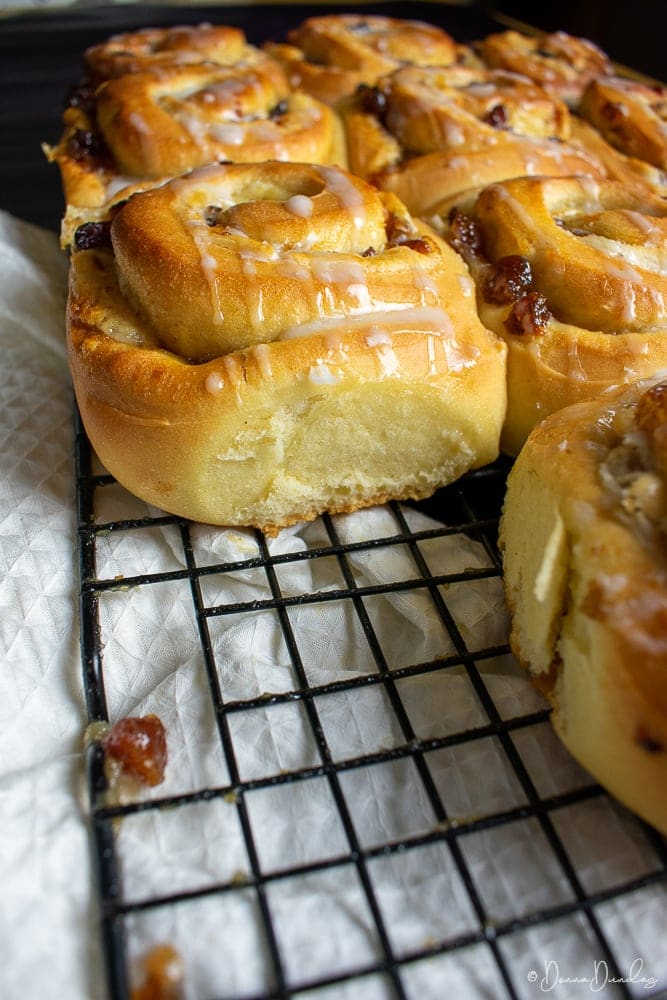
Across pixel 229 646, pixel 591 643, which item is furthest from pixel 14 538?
pixel 591 643

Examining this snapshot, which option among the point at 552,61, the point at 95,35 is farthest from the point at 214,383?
the point at 95,35

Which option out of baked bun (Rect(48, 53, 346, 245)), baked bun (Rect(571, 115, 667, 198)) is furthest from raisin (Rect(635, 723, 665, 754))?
baked bun (Rect(48, 53, 346, 245))

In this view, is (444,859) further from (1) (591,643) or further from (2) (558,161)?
(2) (558,161)

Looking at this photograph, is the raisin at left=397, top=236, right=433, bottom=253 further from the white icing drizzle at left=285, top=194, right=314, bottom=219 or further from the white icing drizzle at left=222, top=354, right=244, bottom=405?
the white icing drizzle at left=222, top=354, right=244, bottom=405

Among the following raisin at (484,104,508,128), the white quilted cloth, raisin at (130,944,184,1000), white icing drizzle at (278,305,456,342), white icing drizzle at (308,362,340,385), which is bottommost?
the white quilted cloth

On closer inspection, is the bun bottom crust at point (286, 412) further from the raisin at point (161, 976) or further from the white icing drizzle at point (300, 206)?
the raisin at point (161, 976)

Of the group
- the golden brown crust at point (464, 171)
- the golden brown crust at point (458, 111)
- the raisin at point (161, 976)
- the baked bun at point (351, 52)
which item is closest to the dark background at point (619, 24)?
the baked bun at point (351, 52)

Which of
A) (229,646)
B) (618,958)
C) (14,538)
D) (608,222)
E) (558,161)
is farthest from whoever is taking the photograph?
(558,161)
